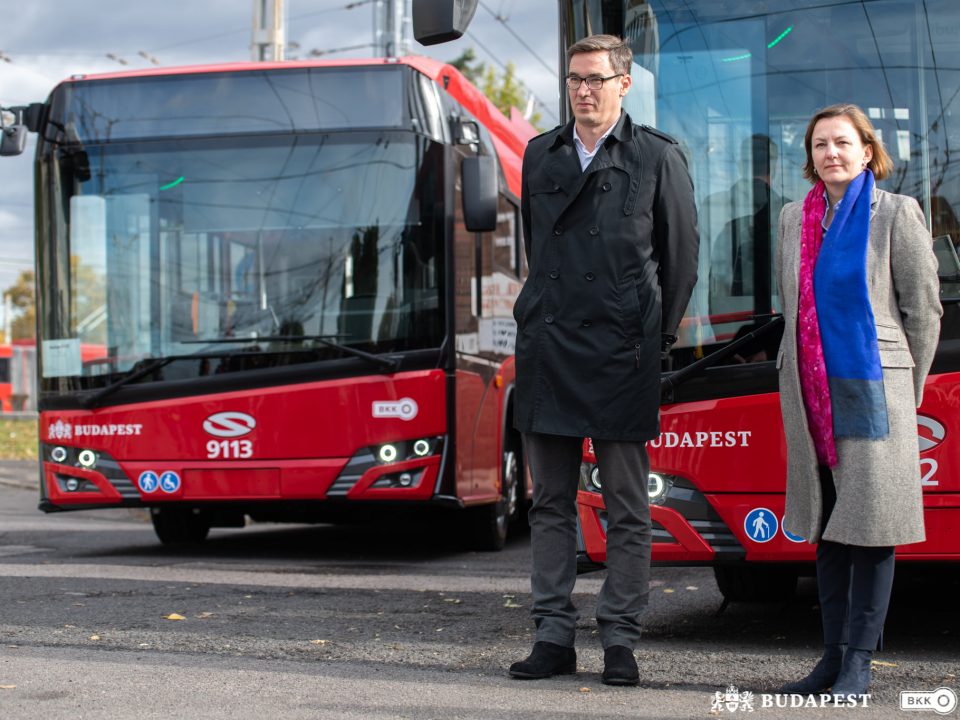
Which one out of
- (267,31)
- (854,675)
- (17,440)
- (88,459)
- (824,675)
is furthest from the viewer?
(17,440)

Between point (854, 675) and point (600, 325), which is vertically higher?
point (600, 325)

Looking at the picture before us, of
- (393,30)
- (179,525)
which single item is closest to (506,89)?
(393,30)

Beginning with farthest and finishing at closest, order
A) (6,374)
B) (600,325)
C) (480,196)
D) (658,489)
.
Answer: (6,374)
(480,196)
(658,489)
(600,325)

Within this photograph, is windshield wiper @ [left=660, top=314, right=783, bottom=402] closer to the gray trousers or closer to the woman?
the gray trousers

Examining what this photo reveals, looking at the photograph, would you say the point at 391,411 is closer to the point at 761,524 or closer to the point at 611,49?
the point at 761,524

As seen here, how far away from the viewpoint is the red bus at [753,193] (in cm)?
518

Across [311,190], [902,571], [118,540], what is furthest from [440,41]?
[118,540]

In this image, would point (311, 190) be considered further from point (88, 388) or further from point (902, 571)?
point (902, 571)

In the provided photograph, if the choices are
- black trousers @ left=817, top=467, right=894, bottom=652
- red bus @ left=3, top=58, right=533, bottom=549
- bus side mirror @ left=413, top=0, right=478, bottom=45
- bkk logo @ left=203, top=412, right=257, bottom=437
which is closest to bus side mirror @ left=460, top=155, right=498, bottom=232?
red bus @ left=3, top=58, right=533, bottom=549

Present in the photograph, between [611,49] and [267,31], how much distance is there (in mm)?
15323

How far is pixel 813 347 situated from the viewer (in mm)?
4359

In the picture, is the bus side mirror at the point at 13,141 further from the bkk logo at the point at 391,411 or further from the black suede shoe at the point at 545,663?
the black suede shoe at the point at 545,663

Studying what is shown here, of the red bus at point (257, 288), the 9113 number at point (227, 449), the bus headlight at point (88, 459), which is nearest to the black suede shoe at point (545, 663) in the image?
the red bus at point (257, 288)

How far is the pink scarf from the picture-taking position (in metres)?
4.33
